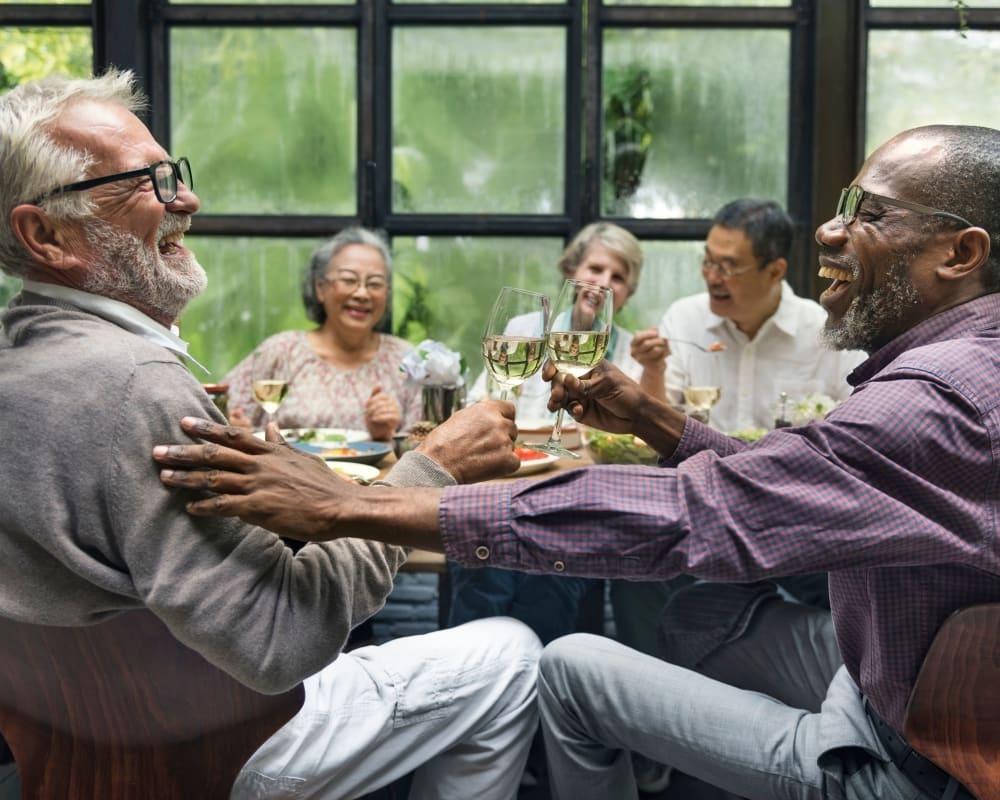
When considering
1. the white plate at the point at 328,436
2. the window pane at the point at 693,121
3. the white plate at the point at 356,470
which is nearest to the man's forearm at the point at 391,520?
the white plate at the point at 356,470

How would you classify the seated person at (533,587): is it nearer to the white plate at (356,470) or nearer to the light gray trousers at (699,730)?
the white plate at (356,470)

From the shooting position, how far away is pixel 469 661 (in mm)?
1764

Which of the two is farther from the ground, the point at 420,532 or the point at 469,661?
the point at 420,532

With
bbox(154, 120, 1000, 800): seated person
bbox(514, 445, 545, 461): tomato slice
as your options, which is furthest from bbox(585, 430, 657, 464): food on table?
bbox(154, 120, 1000, 800): seated person

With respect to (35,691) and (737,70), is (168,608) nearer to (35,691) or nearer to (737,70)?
(35,691)

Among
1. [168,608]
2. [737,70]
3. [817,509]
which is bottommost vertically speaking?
[168,608]

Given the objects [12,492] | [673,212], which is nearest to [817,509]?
[12,492]

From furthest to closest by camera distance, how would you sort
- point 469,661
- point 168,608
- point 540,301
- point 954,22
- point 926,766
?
1. point 954,22
2. point 540,301
3. point 469,661
4. point 926,766
5. point 168,608

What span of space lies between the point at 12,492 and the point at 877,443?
1.03 m

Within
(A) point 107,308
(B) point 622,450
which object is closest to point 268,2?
(B) point 622,450

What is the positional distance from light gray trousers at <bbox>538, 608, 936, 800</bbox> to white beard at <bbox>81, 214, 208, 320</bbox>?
870 millimetres

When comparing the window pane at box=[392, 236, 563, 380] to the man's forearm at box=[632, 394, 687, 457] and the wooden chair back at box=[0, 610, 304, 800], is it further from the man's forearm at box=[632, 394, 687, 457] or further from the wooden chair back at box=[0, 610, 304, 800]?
the wooden chair back at box=[0, 610, 304, 800]

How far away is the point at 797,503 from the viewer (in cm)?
127

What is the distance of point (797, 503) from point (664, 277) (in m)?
3.24
